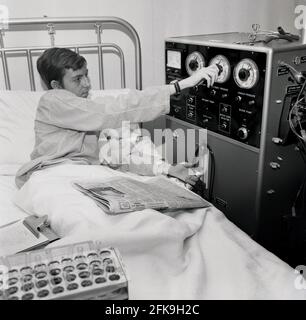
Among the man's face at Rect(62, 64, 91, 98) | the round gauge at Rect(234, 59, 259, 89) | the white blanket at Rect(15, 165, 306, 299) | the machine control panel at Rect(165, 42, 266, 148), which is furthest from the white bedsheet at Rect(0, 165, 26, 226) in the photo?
the round gauge at Rect(234, 59, 259, 89)

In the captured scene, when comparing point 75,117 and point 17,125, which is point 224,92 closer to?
point 75,117

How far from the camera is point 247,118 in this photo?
5.50 feet

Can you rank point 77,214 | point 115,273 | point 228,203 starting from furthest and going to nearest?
1. point 228,203
2. point 77,214
3. point 115,273

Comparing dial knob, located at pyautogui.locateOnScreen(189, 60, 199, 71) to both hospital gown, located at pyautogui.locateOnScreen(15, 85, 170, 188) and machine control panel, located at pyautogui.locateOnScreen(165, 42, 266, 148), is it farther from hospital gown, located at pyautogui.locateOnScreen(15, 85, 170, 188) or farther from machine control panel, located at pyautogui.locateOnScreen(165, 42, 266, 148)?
hospital gown, located at pyautogui.locateOnScreen(15, 85, 170, 188)

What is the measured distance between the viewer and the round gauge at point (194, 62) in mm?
1894

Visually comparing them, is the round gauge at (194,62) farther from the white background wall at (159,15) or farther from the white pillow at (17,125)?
the white pillow at (17,125)

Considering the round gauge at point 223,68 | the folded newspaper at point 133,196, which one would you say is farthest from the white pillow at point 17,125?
the round gauge at point 223,68

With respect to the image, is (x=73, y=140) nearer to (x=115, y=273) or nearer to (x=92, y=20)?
(x=92, y=20)

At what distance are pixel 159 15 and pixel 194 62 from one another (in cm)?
47

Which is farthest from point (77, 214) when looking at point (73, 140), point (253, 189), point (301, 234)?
point (301, 234)

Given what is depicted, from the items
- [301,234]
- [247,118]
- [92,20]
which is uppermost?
[92,20]

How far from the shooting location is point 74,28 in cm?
208

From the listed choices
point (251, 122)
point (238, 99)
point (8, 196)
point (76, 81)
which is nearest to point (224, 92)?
point (238, 99)

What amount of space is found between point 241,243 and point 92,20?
1361 mm
